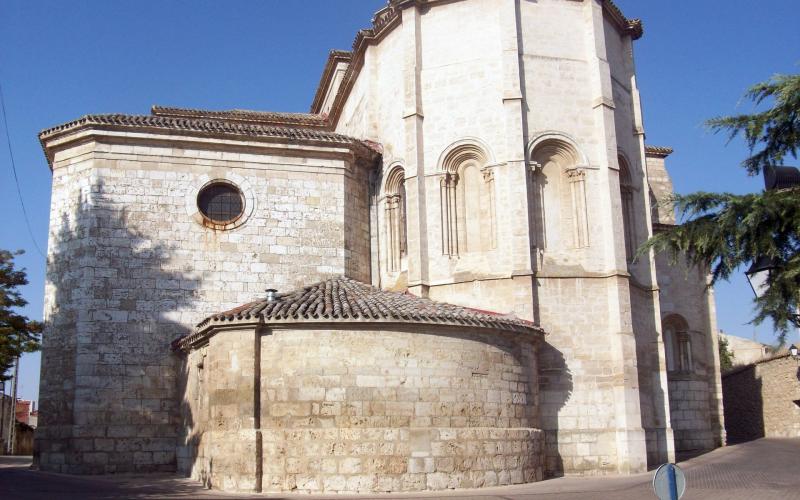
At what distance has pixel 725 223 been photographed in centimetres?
1095

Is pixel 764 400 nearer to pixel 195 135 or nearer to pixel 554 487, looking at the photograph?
pixel 554 487

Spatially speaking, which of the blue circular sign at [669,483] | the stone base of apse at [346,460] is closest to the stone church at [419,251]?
the stone base of apse at [346,460]

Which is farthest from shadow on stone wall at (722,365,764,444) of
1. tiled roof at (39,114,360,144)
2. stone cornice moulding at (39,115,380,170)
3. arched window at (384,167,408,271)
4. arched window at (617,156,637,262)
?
tiled roof at (39,114,360,144)

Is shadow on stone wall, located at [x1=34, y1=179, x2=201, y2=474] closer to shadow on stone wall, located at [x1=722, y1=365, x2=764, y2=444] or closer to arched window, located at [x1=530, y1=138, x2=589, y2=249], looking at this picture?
arched window, located at [x1=530, y1=138, x2=589, y2=249]

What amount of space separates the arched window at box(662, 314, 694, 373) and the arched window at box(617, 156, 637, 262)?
499 centimetres

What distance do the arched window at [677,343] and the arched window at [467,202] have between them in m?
8.37

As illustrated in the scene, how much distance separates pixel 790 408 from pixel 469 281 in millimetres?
14810

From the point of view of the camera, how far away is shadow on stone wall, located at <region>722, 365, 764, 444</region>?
2928 centimetres

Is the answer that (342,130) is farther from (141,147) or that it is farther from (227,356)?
(227,356)

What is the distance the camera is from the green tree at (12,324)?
1959 cm

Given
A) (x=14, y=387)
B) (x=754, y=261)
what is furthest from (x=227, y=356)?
(x=14, y=387)

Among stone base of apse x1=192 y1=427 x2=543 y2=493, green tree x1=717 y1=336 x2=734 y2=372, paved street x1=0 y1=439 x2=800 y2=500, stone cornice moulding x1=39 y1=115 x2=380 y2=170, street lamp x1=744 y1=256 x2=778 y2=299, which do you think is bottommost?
paved street x1=0 y1=439 x2=800 y2=500

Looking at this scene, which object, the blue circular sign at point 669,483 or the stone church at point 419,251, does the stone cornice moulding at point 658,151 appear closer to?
the stone church at point 419,251

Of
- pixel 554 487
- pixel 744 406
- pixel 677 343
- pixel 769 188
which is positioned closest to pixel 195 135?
pixel 554 487
